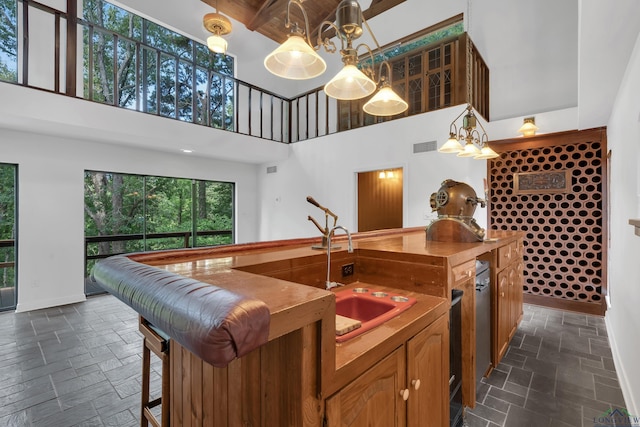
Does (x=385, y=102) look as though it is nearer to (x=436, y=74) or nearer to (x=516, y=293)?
(x=516, y=293)

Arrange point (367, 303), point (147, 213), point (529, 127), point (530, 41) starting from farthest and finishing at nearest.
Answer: point (147, 213) → point (530, 41) → point (529, 127) → point (367, 303)

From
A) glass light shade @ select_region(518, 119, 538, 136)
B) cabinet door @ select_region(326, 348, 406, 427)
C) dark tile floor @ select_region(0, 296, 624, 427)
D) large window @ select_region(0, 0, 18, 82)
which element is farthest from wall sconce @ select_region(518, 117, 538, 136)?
large window @ select_region(0, 0, 18, 82)

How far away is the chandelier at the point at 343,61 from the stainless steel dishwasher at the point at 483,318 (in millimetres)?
1363

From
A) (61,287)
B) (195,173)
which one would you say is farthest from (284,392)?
(195,173)

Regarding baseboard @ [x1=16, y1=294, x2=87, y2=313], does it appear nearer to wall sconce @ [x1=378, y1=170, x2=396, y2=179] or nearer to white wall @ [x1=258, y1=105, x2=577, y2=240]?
white wall @ [x1=258, y1=105, x2=577, y2=240]

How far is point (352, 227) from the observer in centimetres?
556

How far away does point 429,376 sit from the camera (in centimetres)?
136

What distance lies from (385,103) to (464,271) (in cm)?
125

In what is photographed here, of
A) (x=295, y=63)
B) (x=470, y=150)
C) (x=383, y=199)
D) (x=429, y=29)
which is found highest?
(x=429, y=29)

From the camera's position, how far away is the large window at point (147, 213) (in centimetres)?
505

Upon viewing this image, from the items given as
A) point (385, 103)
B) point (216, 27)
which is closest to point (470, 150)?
point (385, 103)

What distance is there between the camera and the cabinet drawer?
5.49 feet

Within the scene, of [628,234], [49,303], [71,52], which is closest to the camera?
[628,234]

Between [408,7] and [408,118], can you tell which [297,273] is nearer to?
[408,118]
